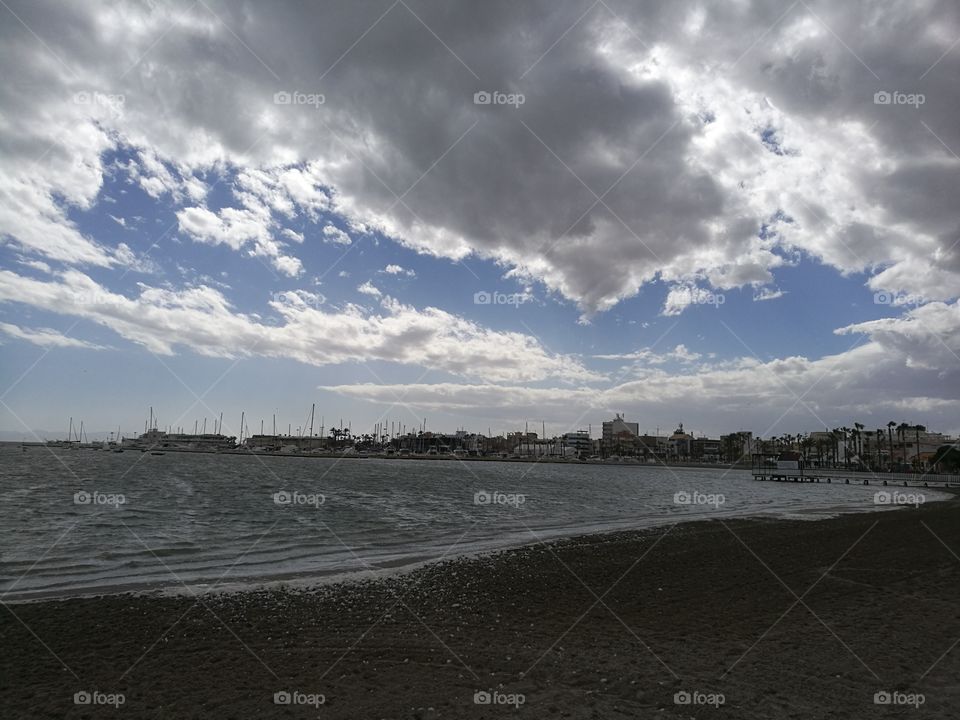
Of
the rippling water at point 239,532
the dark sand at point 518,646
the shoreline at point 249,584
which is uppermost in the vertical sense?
the dark sand at point 518,646

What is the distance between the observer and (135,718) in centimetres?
749

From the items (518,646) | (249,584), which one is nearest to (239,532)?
(249,584)

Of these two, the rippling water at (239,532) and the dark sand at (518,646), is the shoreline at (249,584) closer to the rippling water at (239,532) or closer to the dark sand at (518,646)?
the rippling water at (239,532)

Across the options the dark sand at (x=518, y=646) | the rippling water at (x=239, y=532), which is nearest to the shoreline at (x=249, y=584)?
the rippling water at (x=239, y=532)

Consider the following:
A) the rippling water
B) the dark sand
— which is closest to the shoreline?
the rippling water

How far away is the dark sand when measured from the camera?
773 cm

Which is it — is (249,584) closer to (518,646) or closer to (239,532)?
(518,646)

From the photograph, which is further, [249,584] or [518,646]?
[249,584]

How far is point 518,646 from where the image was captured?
1026 centimetres

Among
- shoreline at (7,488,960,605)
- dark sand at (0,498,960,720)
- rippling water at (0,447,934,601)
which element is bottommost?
rippling water at (0,447,934,601)

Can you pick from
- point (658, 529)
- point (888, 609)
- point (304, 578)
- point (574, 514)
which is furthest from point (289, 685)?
point (574, 514)

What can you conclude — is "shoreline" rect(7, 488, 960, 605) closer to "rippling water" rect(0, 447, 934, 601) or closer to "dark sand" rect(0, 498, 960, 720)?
"rippling water" rect(0, 447, 934, 601)

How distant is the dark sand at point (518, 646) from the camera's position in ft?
25.3

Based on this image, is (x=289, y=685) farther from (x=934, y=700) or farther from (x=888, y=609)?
(x=888, y=609)
